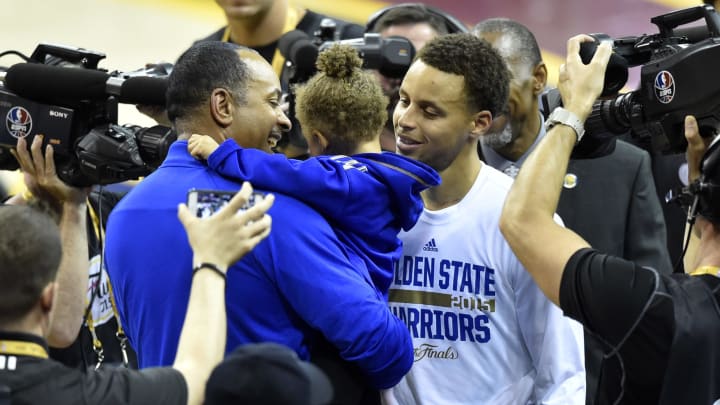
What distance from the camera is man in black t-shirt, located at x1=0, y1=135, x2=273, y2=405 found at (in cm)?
180

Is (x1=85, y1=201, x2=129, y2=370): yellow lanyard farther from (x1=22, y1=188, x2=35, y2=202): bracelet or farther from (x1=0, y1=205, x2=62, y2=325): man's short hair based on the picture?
(x1=0, y1=205, x2=62, y2=325): man's short hair

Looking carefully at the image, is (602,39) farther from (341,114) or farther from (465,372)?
(465,372)

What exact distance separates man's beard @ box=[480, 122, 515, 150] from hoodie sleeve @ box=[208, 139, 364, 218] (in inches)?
48.3

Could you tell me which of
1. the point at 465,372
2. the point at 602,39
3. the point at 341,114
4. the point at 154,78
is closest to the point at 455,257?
the point at 465,372

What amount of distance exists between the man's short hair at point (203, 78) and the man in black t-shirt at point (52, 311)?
0.51m

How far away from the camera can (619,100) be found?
2555mm

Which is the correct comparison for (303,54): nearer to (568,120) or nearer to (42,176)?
(42,176)

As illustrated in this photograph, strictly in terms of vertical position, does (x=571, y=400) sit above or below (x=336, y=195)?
below

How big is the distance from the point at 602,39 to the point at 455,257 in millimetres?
595

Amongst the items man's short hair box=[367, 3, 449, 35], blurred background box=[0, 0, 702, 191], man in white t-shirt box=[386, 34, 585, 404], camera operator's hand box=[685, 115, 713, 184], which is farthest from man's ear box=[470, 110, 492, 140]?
blurred background box=[0, 0, 702, 191]

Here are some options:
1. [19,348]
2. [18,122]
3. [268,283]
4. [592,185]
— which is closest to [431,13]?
[592,185]

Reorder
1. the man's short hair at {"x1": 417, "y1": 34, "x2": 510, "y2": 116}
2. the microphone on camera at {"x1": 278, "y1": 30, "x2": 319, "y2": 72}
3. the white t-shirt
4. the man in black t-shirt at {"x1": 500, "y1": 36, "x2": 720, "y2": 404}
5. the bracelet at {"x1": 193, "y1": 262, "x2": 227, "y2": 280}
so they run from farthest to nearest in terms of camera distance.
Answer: the microphone on camera at {"x1": 278, "y1": 30, "x2": 319, "y2": 72}, the man's short hair at {"x1": 417, "y1": 34, "x2": 510, "y2": 116}, the white t-shirt, the man in black t-shirt at {"x1": 500, "y1": 36, "x2": 720, "y2": 404}, the bracelet at {"x1": 193, "y1": 262, "x2": 227, "y2": 280}

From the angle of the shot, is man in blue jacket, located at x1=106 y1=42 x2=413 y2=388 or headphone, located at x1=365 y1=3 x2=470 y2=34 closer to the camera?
man in blue jacket, located at x1=106 y1=42 x2=413 y2=388

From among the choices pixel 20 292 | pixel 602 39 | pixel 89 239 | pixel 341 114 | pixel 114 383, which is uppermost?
pixel 602 39
